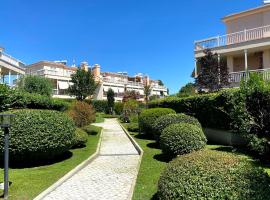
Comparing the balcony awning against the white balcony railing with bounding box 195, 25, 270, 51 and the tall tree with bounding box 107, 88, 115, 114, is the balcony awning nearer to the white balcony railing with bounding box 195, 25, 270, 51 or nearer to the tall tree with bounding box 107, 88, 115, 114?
the tall tree with bounding box 107, 88, 115, 114

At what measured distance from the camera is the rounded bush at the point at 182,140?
37.7 ft

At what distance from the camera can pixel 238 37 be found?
27.8 metres

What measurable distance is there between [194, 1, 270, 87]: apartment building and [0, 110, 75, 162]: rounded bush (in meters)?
17.4

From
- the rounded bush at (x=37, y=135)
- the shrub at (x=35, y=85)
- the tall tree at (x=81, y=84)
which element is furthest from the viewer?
the tall tree at (x=81, y=84)

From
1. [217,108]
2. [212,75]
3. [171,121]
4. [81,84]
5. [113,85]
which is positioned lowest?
[171,121]

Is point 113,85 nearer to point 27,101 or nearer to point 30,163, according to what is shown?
point 27,101

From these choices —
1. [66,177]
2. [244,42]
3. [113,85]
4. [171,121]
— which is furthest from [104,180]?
[113,85]

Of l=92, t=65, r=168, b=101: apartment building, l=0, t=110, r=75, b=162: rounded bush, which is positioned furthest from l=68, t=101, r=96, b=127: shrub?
l=92, t=65, r=168, b=101: apartment building

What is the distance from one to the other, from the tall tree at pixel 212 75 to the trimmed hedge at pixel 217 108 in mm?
4265

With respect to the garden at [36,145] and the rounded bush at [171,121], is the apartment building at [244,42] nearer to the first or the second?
the rounded bush at [171,121]

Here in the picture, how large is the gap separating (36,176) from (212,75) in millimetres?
17559

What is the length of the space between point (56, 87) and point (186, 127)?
1911 inches

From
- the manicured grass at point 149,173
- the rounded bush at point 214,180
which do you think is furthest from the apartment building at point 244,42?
the rounded bush at point 214,180

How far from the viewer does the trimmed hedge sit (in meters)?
12.7
